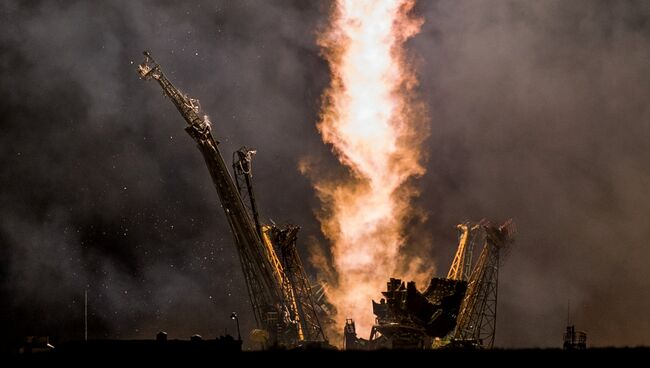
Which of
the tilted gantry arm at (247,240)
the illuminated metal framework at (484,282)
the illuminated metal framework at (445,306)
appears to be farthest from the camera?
the illuminated metal framework at (484,282)

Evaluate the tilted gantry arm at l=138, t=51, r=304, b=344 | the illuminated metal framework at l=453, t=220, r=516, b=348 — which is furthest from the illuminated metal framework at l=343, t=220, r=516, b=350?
the tilted gantry arm at l=138, t=51, r=304, b=344

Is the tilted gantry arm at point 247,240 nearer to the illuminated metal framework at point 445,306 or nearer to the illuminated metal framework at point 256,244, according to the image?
the illuminated metal framework at point 256,244

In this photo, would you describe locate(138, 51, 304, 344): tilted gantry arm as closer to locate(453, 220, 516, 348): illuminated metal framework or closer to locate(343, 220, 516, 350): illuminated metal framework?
locate(343, 220, 516, 350): illuminated metal framework

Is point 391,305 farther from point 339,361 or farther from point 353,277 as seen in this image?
point 339,361

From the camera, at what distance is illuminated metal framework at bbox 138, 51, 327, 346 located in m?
82.7

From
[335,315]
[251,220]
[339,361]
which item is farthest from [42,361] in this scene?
[335,315]

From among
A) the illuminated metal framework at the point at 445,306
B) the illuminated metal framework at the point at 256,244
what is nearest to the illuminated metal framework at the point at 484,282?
the illuminated metal framework at the point at 445,306

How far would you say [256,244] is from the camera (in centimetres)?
8412

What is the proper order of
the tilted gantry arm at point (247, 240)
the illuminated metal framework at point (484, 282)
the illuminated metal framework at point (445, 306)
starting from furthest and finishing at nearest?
the illuminated metal framework at point (484, 282), the tilted gantry arm at point (247, 240), the illuminated metal framework at point (445, 306)

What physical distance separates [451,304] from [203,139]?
28542 millimetres

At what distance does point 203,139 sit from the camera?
8294 centimetres

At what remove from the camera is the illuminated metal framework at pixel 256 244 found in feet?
271

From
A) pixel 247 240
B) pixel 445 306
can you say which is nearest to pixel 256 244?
pixel 247 240

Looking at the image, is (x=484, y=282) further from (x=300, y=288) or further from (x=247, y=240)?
(x=247, y=240)
